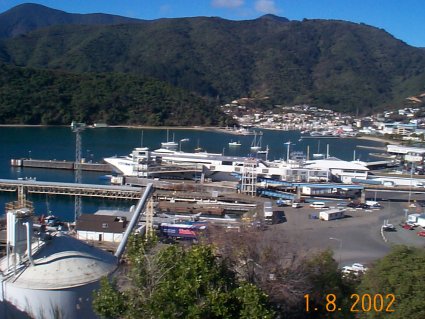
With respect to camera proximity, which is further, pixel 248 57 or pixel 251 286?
pixel 248 57

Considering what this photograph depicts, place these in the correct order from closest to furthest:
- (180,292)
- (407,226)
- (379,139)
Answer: (180,292), (407,226), (379,139)

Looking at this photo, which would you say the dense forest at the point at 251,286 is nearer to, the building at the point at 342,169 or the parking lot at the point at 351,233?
the parking lot at the point at 351,233

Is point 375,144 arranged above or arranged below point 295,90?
below

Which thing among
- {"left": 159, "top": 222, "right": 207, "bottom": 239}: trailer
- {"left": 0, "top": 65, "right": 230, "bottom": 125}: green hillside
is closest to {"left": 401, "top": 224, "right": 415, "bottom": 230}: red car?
A: {"left": 159, "top": 222, "right": 207, "bottom": 239}: trailer

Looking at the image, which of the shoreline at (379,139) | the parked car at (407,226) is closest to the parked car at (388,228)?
the parked car at (407,226)

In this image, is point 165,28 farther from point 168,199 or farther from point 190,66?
point 168,199

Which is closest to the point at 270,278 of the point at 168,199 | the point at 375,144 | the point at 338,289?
the point at 338,289

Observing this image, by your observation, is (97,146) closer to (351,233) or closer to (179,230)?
(179,230)

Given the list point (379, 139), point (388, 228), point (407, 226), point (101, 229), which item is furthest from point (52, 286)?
point (379, 139)
